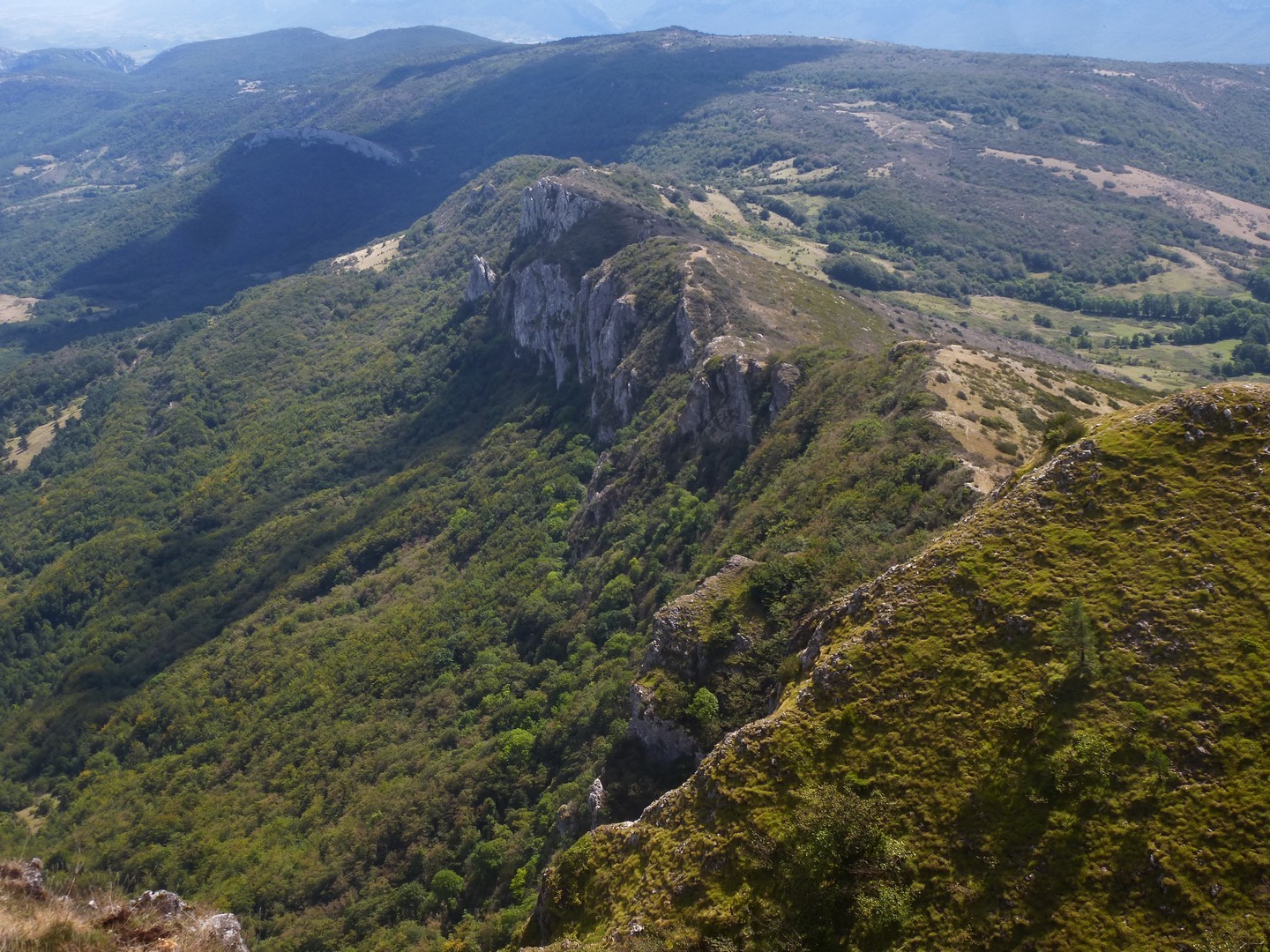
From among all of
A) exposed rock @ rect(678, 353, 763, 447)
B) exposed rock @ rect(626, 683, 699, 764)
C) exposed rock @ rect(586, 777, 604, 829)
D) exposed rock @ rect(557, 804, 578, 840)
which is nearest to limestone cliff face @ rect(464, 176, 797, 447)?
exposed rock @ rect(678, 353, 763, 447)

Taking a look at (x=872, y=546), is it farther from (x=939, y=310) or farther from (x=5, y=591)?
(x=5, y=591)

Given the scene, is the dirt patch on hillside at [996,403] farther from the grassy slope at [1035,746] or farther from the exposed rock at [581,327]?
the exposed rock at [581,327]

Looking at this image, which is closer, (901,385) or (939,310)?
(901,385)

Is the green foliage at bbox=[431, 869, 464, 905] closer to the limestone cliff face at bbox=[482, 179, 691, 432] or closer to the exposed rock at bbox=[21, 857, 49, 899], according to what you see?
the exposed rock at bbox=[21, 857, 49, 899]

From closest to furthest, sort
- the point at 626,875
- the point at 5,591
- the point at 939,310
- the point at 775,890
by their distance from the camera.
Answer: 1. the point at 775,890
2. the point at 626,875
3. the point at 5,591
4. the point at 939,310

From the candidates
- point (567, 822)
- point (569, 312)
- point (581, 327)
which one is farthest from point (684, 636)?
point (569, 312)

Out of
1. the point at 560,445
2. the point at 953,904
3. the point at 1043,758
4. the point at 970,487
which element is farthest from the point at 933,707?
the point at 560,445
